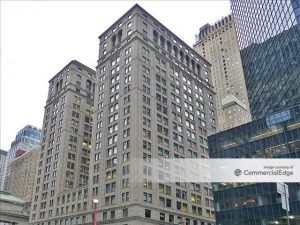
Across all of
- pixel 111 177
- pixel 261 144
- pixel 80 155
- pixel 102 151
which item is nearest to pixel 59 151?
pixel 80 155

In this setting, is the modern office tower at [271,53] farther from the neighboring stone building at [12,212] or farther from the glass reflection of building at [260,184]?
the neighboring stone building at [12,212]

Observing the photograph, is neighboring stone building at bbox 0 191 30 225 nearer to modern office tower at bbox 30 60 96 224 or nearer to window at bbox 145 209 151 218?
modern office tower at bbox 30 60 96 224

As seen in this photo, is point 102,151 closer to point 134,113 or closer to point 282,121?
point 134,113

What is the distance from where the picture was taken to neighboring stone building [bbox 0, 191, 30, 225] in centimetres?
9581

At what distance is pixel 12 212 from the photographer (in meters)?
99.1

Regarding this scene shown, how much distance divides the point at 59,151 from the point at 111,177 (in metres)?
33.0

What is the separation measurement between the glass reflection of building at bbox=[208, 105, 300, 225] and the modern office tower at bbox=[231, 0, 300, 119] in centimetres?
1343

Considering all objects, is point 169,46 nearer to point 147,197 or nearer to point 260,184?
point 147,197

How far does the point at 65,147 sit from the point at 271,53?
64785mm

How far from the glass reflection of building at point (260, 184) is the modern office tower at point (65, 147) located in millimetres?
38056

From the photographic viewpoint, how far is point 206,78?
390ft

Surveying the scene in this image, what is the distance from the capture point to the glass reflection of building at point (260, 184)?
54312mm

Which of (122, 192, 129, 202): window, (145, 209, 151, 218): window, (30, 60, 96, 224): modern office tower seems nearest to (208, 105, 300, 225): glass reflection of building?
(145, 209, 151, 218): window

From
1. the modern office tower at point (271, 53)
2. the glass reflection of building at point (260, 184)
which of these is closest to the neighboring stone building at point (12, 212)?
the glass reflection of building at point (260, 184)
